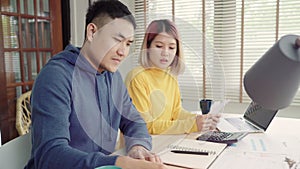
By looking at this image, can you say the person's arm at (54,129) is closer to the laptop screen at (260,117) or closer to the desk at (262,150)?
the desk at (262,150)

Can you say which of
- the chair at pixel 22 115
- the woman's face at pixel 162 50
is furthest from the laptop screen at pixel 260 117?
the chair at pixel 22 115

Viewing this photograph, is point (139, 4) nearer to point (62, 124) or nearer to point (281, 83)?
point (62, 124)

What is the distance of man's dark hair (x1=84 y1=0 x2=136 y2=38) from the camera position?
843 millimetres

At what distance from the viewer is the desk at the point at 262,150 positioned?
2.78ft

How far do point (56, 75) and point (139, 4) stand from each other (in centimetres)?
61

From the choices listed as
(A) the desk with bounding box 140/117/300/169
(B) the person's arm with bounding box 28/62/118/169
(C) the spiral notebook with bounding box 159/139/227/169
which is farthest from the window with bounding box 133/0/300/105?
(B) the person's arm with bounding box 28/62/118/169

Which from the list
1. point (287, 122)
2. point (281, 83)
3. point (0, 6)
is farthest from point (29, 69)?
point (281, 83)

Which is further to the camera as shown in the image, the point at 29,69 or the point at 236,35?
the point at 29,69

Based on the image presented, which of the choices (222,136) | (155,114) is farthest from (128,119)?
(222,136)

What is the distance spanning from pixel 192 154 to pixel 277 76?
2.04 ft

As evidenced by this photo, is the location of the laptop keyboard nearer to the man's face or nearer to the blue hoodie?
the blue hoodie

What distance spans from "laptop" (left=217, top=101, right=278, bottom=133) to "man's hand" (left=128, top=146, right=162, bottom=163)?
1.55ft

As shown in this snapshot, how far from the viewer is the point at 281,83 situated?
360mm

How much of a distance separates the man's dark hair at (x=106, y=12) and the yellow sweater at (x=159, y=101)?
25 cm
